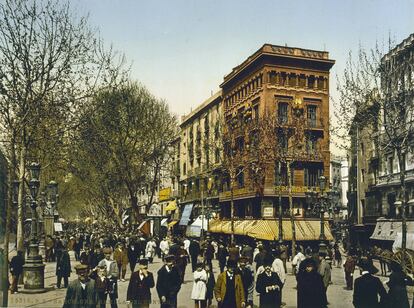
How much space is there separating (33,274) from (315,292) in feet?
36.9

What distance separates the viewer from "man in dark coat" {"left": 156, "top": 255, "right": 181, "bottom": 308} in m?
11.4

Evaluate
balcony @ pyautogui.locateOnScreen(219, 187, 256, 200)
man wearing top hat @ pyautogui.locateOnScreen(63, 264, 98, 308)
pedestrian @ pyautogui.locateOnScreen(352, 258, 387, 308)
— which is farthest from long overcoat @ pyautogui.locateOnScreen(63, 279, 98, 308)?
balcony @ pyautogui.locateOnScreen(219, 187, 256, 200)

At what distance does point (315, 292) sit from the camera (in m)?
10.4

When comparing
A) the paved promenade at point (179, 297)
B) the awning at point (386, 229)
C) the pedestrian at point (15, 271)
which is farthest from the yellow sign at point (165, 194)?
the pedestrian at point (15, 271)

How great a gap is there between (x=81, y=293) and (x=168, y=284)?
2.43 meters

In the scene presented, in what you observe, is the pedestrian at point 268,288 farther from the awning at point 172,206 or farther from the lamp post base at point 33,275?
the awning at point 172,206

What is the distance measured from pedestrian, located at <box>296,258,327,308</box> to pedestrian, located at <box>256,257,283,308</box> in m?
0.96

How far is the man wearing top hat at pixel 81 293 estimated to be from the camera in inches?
365

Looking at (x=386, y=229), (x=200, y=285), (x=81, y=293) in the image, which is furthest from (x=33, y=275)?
(x=386, y=229)

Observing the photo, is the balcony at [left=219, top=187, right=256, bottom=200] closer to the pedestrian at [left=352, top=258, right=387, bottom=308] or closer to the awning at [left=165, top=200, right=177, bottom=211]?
the awning at [left=165, top=200, right=177, bottom=211]

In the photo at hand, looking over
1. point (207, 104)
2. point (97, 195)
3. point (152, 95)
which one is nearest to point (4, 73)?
point (152, 95)

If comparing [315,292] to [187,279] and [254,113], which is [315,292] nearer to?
[187,279]

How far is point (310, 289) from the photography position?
34.2 feet

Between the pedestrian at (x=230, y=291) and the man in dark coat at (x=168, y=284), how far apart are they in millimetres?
1046
